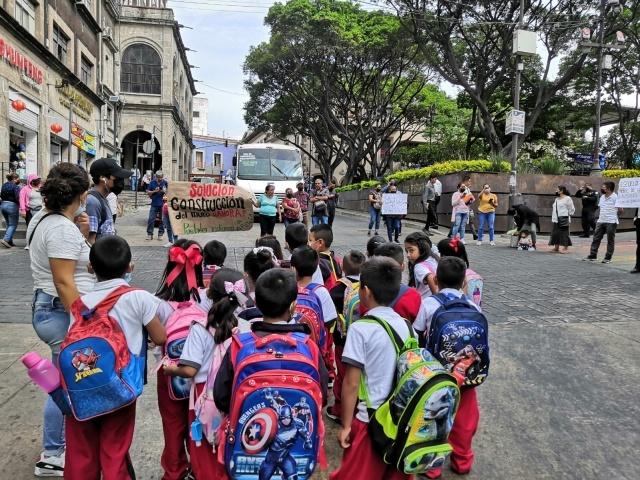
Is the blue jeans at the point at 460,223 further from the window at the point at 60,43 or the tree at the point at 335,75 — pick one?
the window at the point at 60,43

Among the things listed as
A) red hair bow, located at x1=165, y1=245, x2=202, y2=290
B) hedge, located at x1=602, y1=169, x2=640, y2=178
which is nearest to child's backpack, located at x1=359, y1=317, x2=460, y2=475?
red hair bow, located at x1=165, y1=245, x2=202, y2=290

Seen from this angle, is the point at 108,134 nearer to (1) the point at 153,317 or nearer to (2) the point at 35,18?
(2) the point at 35,18

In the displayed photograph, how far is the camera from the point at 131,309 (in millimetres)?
2682

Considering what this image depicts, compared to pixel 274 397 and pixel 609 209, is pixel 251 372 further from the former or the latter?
pixel 609 209

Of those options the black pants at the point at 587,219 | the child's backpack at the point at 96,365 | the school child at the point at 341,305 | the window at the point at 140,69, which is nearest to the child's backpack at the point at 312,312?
the school child at the point at 341,305

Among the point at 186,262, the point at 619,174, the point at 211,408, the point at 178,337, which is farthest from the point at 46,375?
the point at 619,174

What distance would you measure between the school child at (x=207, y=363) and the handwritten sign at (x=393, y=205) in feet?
38.6

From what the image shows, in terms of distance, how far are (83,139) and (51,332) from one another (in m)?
24.4

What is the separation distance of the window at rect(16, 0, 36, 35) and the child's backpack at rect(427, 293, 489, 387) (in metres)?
18.7

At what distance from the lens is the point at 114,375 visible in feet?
8.33

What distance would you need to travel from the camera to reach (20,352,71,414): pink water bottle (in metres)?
2.47

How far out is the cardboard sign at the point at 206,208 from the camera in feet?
18.7

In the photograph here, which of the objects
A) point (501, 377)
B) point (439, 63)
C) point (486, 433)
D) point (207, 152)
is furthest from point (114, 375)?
point (207, 152)

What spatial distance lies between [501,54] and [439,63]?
2469mm
